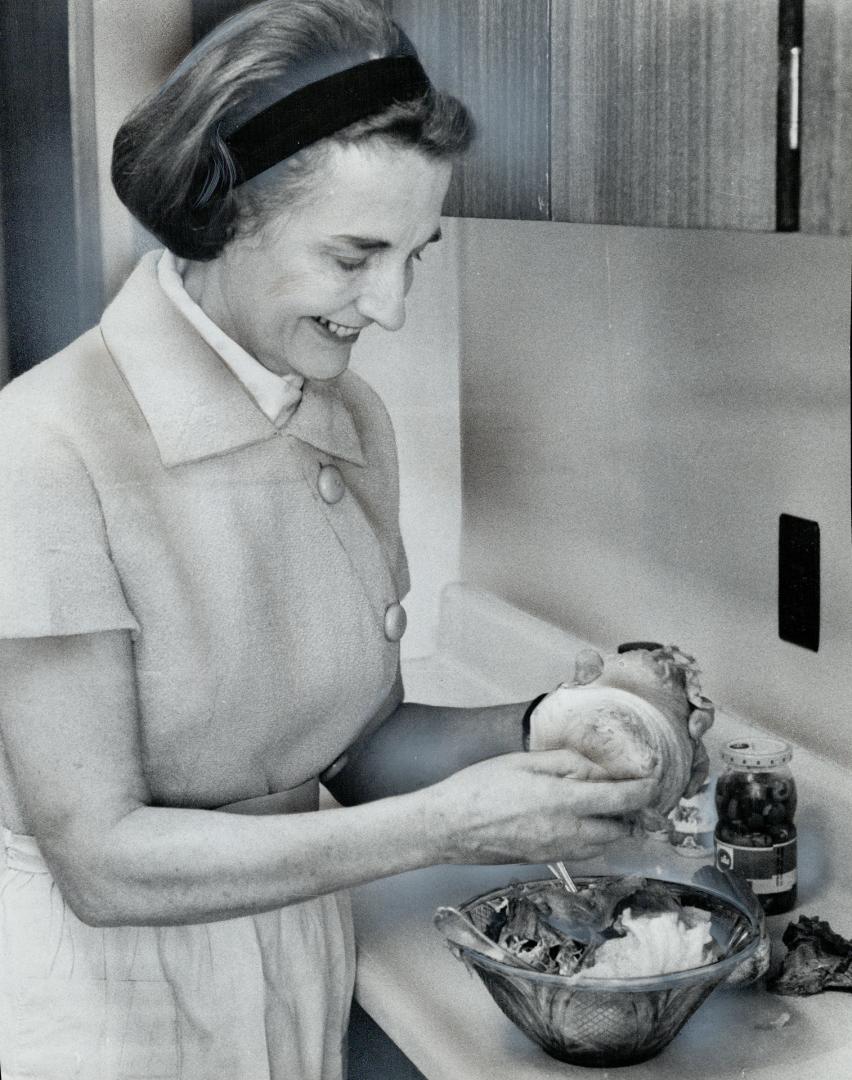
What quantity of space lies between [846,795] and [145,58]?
0.81 m

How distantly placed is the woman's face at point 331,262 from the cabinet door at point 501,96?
0.24 ft

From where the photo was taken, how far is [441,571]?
1060 millimetres

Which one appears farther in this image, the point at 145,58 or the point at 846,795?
the point at 846,795

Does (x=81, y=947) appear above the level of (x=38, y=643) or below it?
below

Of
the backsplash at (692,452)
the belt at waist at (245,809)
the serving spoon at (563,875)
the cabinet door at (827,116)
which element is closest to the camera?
the cabinet door at (827,116)

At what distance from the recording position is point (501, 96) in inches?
38.4

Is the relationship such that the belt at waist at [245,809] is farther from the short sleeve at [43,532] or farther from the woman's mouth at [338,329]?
the woman's mouth at [338,329]

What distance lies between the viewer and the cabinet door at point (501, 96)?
0.95 m

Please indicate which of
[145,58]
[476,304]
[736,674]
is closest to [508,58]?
[476,304]

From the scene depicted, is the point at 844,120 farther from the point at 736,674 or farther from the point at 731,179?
the point at 736,674

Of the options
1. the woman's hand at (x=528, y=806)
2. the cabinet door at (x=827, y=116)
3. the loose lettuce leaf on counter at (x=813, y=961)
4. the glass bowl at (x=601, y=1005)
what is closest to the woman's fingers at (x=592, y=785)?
the woman's hand at (x=528, y=806)

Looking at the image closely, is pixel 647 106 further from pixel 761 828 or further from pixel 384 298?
pixel 761 828

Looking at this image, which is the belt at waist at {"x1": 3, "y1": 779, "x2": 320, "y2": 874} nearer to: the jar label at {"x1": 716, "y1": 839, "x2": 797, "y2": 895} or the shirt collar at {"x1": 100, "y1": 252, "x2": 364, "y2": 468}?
the shirt collar at {"x1": 100, "y1": 252, "x2": 364, "y2": 468}

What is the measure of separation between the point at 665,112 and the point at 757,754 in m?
0.53
